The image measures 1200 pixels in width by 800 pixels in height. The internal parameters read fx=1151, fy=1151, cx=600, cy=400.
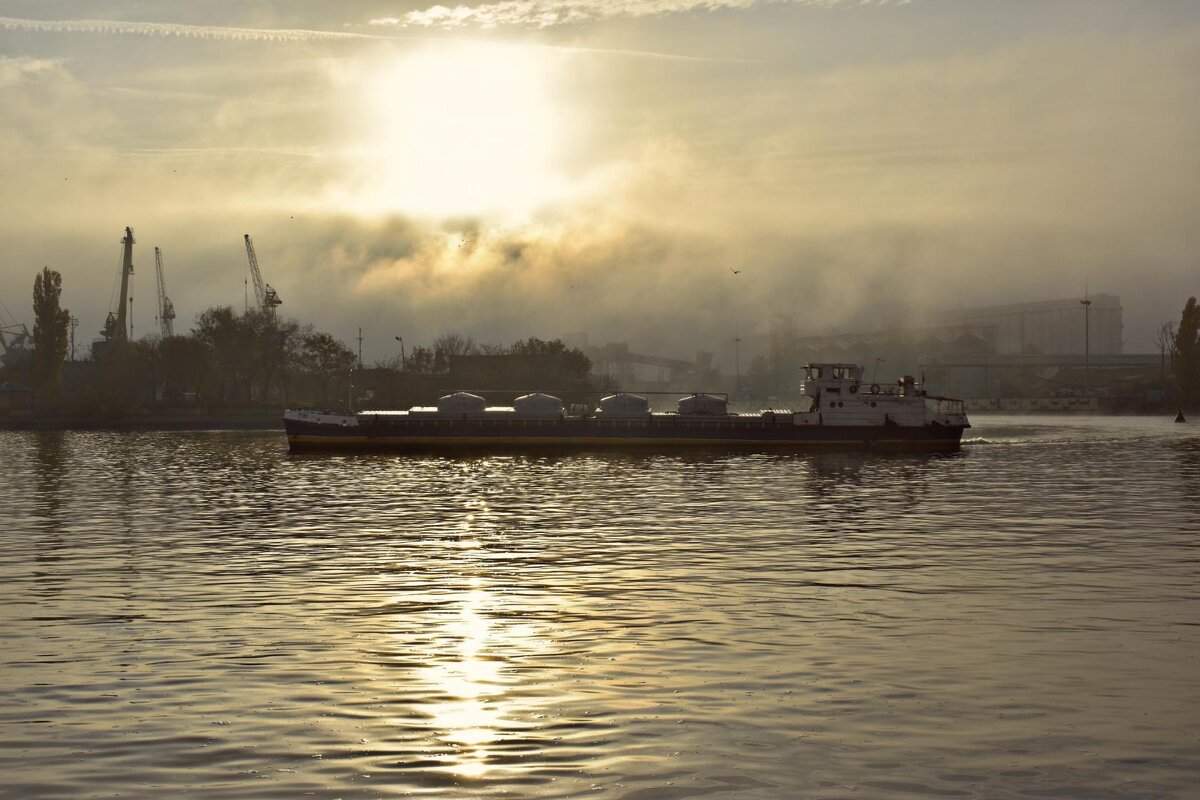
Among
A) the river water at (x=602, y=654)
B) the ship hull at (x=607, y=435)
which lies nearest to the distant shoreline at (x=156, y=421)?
the ship hull at (x=607, y=435)

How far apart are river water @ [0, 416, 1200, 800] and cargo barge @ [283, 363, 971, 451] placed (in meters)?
60.9

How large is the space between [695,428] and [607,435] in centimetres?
884

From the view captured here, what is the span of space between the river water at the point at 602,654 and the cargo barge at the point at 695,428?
6086cm

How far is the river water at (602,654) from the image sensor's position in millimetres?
14602

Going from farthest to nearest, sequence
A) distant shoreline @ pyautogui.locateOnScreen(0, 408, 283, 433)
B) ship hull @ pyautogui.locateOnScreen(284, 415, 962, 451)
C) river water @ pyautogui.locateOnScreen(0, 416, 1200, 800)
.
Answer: distant shoreline @ pyautogui.locateOnScreen(0, 408, 283, 433)
ship hull @ pyautogui.locateOnScreen(284, 415, 962, 451)
river water @ pyautogui.locateOnScreen(0, 416, 1200, 800)

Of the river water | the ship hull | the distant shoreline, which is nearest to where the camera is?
the river water

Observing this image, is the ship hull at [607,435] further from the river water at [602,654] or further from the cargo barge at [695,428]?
the river water at [602,654]

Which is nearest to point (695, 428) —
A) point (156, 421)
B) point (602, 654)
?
point (602, 654)

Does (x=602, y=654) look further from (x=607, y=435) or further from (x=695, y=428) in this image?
(x=695, y=428)

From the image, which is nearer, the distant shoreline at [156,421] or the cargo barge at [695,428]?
the cargo barge at [695,428]

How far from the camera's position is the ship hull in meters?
113

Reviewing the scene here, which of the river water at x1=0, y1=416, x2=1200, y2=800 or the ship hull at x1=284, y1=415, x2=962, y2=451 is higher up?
the ship hull at x1=284, y1=415, x2=962, y2=451

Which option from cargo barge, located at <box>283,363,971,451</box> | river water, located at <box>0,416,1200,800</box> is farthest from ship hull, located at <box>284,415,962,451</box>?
river water, located at <box>0,416,1200,800</box>

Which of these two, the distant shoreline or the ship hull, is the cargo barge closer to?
the ship hull
